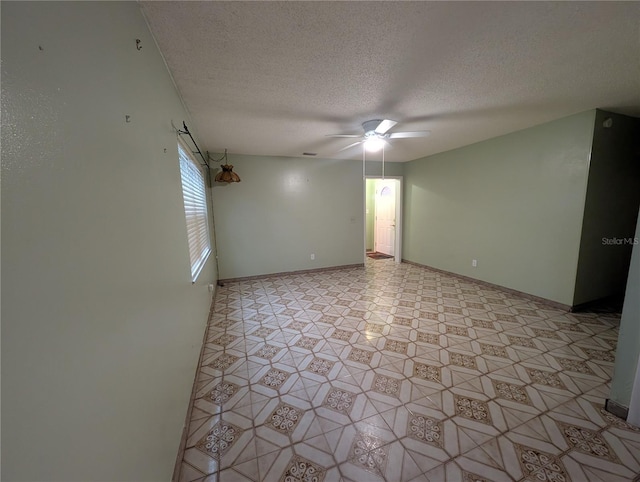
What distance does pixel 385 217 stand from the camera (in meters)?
6.27

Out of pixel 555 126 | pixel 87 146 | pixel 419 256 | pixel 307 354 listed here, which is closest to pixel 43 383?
pixel 87 146

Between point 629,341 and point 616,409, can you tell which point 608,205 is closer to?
point 629,341

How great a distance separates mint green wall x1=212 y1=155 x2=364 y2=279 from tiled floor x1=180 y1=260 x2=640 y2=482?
1620 millimetres

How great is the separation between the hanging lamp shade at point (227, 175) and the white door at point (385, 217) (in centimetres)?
374

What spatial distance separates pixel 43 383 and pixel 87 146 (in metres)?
0.61

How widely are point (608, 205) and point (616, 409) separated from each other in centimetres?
257

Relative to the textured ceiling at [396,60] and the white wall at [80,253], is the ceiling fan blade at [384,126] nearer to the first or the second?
the textured ceiling at [396,60]

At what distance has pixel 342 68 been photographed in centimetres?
170

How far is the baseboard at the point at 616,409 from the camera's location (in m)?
1.52

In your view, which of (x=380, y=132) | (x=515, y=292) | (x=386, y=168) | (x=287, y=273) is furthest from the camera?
(x=386, y=168)

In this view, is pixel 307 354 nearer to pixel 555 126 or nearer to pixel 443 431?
pixel 443 431

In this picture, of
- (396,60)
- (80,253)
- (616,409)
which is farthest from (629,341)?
(80,253)

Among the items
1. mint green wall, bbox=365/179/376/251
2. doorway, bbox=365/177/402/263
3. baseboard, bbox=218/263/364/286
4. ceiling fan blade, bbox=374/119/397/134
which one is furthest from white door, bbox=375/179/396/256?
ceiling fan blade, bbox=374/119/397/134

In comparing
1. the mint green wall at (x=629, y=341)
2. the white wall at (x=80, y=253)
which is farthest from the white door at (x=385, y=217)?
the white wall at (x=80, y=253)
